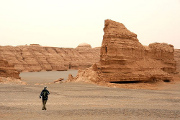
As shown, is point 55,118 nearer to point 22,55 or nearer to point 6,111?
point 6,111

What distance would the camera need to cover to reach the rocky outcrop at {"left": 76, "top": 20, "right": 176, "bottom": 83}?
26.5 meters

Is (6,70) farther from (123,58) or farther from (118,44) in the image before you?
(123,58)

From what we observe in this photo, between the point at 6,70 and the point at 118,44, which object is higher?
the point at 118,44

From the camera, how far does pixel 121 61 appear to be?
26.7 metres

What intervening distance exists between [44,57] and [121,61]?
64.0m

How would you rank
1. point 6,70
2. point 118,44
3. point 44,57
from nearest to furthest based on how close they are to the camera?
1. point 118,44
2. point 6,70
3. point 44,57

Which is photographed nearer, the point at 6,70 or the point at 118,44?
the point at 118,44

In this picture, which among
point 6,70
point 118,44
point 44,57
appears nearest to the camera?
point 118,44

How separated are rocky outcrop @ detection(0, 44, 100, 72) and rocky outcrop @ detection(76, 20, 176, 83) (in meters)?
54.3

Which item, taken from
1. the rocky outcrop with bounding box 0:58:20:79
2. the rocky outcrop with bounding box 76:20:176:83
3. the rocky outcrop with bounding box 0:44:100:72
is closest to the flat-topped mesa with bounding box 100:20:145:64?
the rocky outcrop with bounding box 76:20:176:83

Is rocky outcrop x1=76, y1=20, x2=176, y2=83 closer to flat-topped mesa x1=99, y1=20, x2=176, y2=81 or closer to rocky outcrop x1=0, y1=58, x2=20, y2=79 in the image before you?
flat-topped mesa x1=99, y1=20, x2=176, y2=81

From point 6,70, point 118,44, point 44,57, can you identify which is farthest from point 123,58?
point 44,57

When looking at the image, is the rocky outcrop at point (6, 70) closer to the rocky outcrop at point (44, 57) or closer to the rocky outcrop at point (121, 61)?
the rocky outcrop at point (121, 61)

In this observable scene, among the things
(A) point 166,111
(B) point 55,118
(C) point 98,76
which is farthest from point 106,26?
(B) point 55,118
